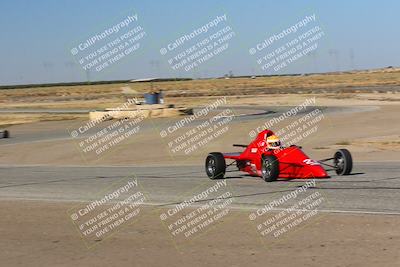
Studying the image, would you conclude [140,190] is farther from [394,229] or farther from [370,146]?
[370,146]

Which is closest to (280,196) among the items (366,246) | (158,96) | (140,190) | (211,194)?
(211,194)

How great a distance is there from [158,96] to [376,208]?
3982cm

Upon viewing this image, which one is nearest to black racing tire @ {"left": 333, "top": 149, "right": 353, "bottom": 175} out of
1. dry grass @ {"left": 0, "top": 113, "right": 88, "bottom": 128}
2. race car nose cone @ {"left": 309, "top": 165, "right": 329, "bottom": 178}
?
race car nose cone @ {"left": 309, "top": 165, "right": 329, "bottom": 178}

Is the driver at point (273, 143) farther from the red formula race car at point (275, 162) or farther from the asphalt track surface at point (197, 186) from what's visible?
the asphalt track surface at point (197, 186)

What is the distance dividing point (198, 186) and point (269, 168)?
1520 mm

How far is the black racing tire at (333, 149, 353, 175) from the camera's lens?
47.0 ft

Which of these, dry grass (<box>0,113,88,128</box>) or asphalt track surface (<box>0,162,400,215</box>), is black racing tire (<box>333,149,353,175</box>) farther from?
dry grass (<box>0,113,88,128</box>)

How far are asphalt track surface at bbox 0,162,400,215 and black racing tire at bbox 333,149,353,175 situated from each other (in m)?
0.25

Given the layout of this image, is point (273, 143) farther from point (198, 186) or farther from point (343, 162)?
point (198, 186)

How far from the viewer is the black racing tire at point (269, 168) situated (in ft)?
44.5

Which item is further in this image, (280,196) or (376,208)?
(280,196)

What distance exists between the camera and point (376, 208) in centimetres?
1020

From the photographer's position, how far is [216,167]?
15.0m

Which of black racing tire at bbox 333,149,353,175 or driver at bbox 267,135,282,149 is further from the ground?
driver at bbox 267,135,282,149
